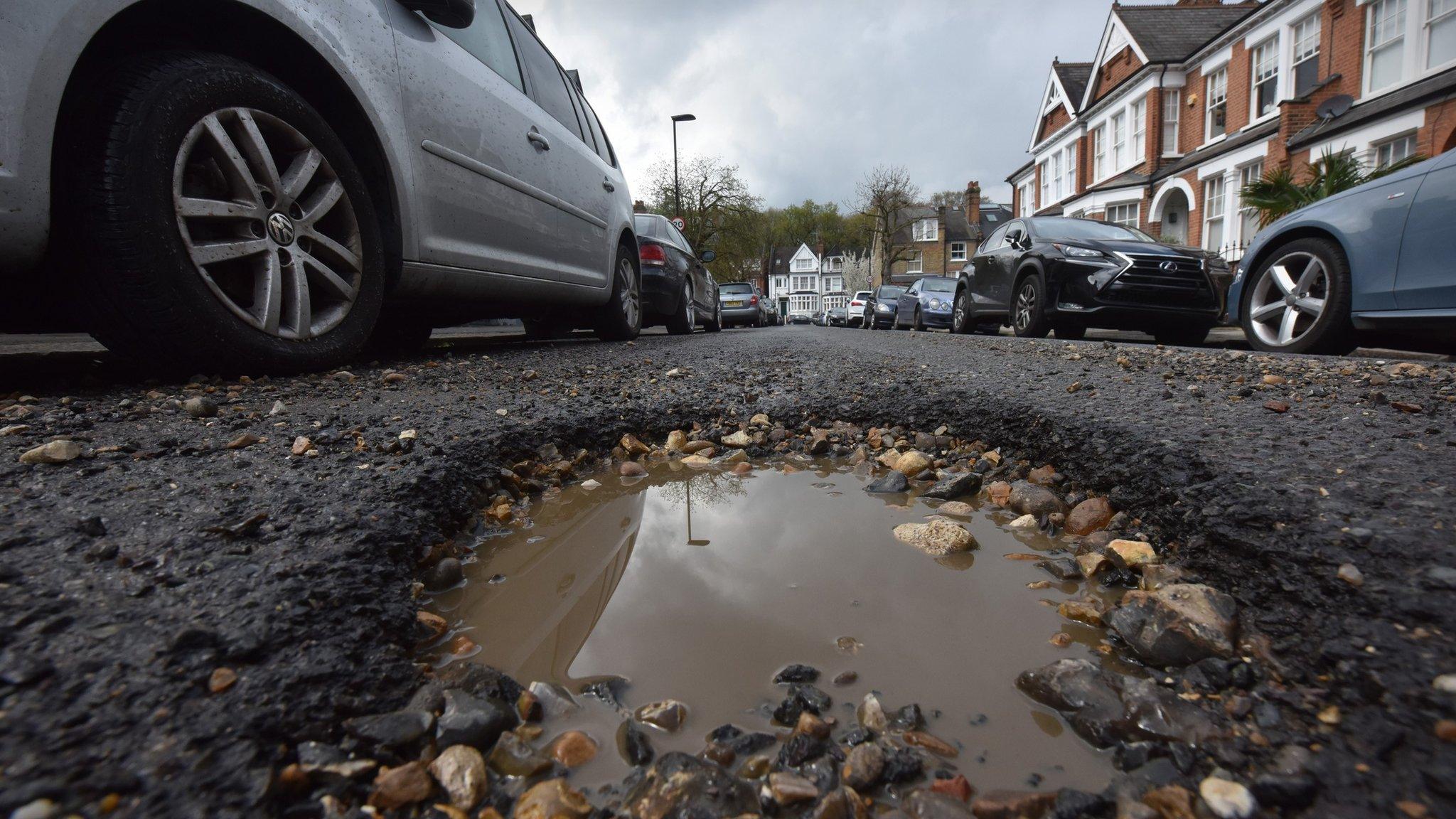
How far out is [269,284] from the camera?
2.62 metres

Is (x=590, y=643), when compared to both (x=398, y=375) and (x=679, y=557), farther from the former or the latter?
(x=398, y=375)

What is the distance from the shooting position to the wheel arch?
2.18 m

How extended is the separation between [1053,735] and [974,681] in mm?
152

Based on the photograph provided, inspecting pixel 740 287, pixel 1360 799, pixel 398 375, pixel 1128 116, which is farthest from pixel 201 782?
pixel 1128 116

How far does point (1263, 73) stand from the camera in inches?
719

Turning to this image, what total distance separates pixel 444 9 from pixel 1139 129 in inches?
1017

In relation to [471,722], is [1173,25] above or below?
above

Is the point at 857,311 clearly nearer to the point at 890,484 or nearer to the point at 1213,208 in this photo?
the point at 1213,208

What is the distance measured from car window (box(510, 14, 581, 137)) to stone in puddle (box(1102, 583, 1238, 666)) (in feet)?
14.8

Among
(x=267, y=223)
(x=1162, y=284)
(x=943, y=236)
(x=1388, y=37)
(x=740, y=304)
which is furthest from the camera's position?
(x=943, y=236)

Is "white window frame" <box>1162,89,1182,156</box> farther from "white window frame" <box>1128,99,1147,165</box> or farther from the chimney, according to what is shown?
the chimney

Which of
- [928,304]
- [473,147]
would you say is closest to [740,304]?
[928,304]

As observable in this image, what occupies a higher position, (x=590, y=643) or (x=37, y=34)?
(x=37, y=34)

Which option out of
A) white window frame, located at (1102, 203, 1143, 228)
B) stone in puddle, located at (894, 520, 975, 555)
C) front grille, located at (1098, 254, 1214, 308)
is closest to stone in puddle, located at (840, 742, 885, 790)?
stone in puddle, located at (894, 520, 975, 555)
